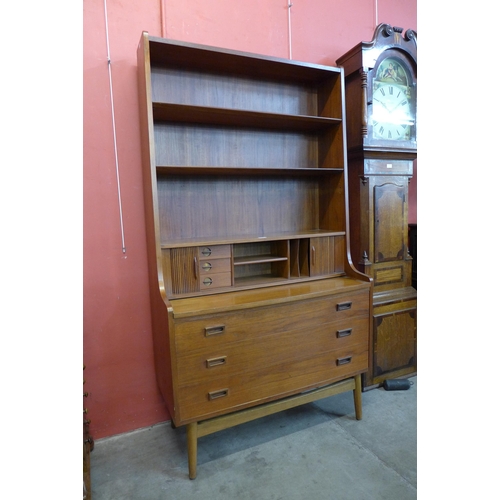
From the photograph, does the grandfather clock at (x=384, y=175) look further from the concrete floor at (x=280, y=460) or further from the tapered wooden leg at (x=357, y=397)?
the concrete floor at (x=280, y=460)

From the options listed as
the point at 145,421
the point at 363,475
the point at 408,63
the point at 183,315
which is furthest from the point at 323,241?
the point at 145,421

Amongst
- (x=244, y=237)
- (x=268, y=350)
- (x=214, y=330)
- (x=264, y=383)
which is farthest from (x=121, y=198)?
(x=264, y=383)

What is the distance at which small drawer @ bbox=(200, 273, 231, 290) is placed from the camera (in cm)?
187

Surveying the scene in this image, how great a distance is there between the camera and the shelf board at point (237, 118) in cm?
183

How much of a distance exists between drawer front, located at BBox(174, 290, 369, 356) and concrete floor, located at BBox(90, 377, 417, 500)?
697 mm

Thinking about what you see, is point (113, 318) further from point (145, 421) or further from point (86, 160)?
point (86, 160)

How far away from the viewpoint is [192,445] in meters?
1.70

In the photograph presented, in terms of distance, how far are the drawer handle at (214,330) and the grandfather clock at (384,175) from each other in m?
1.23

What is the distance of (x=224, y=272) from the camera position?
1.92 meters

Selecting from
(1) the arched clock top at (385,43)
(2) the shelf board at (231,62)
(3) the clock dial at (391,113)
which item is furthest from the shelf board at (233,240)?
(1) the arched clock top at (385,43)

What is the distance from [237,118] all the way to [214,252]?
32.1 inches

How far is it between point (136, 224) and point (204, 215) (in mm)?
410

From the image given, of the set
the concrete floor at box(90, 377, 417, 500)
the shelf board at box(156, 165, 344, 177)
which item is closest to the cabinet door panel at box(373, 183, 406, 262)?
the shelf board at box(156, 165, 344, 177)

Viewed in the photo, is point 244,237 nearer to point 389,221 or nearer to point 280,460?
point 389,221
